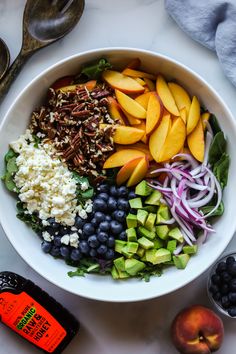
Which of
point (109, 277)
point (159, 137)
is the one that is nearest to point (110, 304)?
point (109, 277)

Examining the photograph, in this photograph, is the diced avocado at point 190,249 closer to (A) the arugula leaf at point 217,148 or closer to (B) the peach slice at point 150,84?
(A) the arugula leaf at point 217,148

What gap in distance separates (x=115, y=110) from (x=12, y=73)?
0.37 metres

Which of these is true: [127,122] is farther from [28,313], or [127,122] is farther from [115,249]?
[28,313]

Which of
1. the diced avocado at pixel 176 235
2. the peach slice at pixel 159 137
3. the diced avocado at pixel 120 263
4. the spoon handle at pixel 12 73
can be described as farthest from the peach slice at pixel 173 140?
the spoon handle at pixel 12 73

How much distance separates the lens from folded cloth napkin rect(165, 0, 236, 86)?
1837mm

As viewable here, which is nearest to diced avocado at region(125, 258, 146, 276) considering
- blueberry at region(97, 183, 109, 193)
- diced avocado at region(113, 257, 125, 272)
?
diced avocado at region(113, 257, 125, 272)

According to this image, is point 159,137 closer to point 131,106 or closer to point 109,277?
point 131,106

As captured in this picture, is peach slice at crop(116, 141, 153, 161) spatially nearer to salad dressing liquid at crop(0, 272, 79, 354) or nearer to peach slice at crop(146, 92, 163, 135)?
peach slice at crop(146, 92, 163, 135)

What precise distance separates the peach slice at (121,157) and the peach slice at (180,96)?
0.20 m

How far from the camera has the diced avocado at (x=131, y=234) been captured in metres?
1.73

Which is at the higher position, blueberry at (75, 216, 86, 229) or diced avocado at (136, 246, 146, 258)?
blueberry at (75, 216, 86, 229)

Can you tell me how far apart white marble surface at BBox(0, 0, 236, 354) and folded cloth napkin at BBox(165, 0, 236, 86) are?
4cm

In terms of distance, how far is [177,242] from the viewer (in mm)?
1772

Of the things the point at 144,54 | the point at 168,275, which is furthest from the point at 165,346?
the point at 144,54
